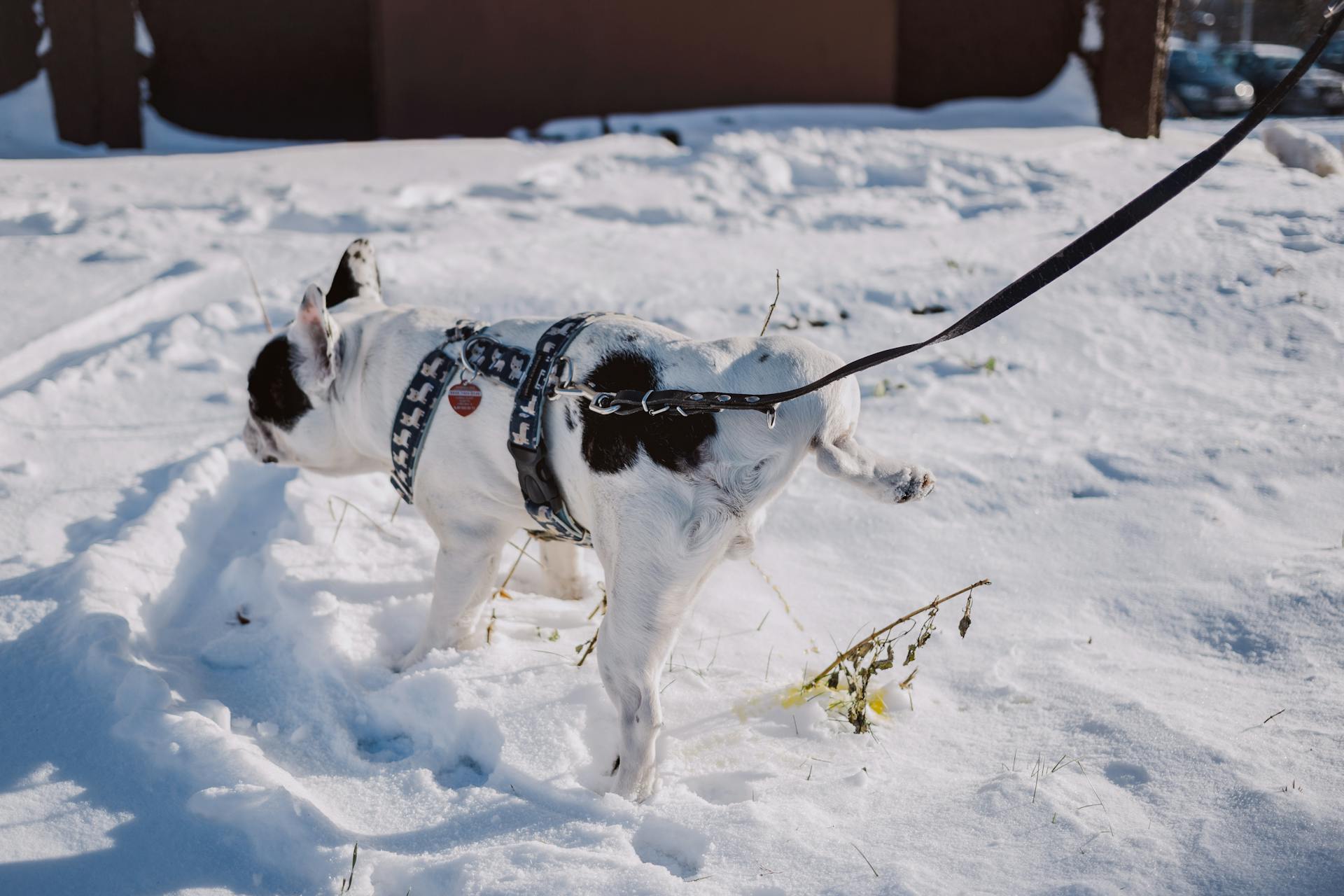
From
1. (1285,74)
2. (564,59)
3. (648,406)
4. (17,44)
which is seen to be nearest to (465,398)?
(648,406)

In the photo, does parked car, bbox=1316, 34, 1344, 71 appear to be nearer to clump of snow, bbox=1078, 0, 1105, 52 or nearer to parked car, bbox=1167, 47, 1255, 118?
parked car, bbox=1167, 47, 1255, 118

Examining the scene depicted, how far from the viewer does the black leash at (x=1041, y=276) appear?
6.29 ft

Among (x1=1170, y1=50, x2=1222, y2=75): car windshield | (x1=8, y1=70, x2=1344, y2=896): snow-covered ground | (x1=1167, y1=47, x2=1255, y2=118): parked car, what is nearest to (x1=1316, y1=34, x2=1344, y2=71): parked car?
(x1=1170, y1=50, x2=1222, y2=75): car windshield

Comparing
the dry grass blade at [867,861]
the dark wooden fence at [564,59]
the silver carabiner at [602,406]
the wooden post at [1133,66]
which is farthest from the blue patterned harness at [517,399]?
the wooden post at [1133,66]

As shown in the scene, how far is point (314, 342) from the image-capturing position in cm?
271

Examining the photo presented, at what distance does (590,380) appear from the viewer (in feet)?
7.64

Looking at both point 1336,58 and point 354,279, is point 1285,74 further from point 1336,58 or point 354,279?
point 354,279

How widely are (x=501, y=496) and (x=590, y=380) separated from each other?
441 mm

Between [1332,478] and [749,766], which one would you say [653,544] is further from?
[1332,478]

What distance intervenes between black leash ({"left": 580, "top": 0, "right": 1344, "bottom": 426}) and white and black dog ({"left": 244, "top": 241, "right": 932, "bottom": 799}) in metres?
0.05

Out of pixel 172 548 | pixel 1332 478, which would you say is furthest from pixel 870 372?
pixel 172 548

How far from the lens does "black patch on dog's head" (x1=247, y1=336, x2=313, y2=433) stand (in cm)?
287

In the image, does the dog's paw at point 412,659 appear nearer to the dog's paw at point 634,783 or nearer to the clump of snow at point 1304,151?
the dog's paw at point 634,783

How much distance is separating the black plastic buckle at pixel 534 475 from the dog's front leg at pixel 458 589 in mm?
296
